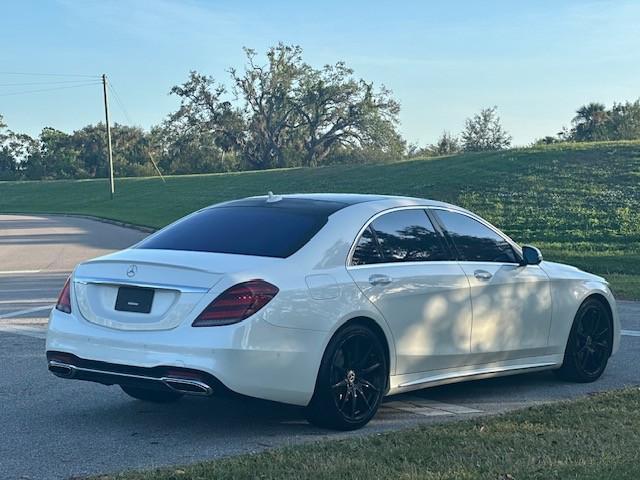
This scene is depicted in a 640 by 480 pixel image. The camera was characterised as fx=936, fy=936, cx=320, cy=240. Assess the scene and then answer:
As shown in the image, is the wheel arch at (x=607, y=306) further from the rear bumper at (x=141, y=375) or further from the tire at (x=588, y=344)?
the rear bumper at (x=141, y=375)

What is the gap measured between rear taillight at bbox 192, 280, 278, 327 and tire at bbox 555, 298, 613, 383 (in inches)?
134

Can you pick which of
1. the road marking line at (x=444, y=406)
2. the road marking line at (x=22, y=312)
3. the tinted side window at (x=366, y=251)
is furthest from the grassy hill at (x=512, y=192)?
the tinted side window at (x=366, y=251)

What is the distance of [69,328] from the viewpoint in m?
6.03

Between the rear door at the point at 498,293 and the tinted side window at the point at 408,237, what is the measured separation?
0.20m

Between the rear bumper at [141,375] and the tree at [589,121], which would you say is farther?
the tree at [589,121]

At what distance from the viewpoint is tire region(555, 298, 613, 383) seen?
793 centimetres

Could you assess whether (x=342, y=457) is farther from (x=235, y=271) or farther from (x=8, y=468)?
(x=8, y=468)

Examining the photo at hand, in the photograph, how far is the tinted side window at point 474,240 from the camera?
7.21m

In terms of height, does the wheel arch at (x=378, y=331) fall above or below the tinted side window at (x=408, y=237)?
below

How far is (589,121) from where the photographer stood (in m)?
67.7

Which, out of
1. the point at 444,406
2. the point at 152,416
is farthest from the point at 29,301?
the point at 444,406

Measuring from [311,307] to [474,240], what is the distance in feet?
6.78

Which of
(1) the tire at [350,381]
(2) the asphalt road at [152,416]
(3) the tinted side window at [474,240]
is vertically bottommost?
(2) the asphalt road at [152,416]

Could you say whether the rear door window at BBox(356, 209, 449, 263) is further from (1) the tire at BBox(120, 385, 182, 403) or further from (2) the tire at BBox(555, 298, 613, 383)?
(1) the tire at BBox(120, 385, 182, 403)
